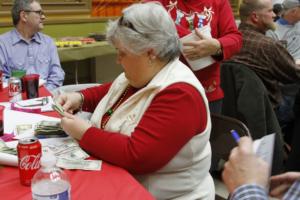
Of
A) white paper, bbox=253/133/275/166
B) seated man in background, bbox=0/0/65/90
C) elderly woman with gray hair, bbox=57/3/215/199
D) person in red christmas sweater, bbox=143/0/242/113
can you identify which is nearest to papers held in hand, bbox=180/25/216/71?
person in red christmas sweater, bbox=143/0/242/113

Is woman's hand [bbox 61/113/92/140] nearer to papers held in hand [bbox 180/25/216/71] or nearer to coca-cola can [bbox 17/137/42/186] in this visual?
coca-cola can [bbox 17/137/42/186]

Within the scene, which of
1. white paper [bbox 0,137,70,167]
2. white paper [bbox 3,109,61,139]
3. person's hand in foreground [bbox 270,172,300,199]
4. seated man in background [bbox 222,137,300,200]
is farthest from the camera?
white paper [bbox 3,109,61,139]

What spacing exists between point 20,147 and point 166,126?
0.49m

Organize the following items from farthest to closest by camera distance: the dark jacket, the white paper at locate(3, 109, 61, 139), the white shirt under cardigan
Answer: the dark jacket → the white paper at locate(3, 109, 61, 139) → the white shirt under cardigan

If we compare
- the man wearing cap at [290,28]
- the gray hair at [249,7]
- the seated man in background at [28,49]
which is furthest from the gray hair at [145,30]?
the man wearing cap at [290,28]

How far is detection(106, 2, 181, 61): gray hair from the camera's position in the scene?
1514mm

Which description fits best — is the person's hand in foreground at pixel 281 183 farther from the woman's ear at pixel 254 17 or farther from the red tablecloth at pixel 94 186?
the woman's ear at pixel 254 17

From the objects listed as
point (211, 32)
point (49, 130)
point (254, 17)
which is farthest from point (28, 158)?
point (254, 17)

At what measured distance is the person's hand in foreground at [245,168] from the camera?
3.36 feet

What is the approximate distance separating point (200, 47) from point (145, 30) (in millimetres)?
674

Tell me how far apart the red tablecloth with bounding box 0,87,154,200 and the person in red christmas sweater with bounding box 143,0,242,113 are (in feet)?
3.24

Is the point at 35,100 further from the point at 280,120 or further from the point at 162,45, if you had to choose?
the point at 280,120

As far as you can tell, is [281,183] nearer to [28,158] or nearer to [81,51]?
[28,158]

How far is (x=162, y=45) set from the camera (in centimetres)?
154
